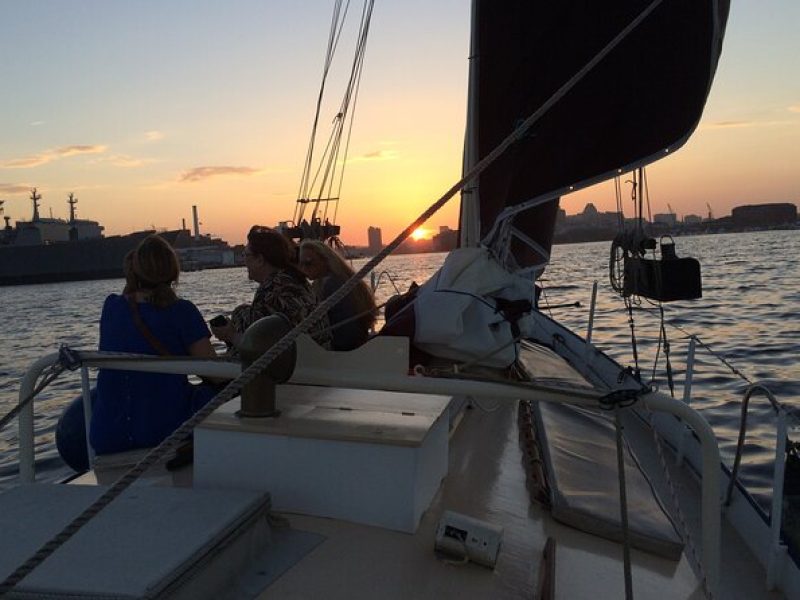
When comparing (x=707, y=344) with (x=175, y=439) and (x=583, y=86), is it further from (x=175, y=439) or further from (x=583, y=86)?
(x=175, y=439)

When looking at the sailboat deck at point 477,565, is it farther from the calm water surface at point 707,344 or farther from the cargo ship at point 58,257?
the cargo ship at point 58,257

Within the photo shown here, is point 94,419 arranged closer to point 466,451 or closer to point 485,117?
point 466,451

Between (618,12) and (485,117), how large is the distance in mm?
1233

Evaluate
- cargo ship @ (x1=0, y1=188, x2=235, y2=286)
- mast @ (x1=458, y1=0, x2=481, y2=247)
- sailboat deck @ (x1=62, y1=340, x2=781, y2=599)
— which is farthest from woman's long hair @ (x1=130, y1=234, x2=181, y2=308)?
cargo ship @ (x1=0, y1=188, x2=235, y2=286)

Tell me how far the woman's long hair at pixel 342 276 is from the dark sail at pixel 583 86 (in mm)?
1078

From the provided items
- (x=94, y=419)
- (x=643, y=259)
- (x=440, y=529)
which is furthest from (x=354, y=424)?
(x=643, y=259)

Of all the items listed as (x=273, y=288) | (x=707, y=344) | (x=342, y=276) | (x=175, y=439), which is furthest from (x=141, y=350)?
(x=707, y=344)

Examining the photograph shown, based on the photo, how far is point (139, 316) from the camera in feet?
10.6

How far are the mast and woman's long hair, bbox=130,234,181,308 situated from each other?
2.51m

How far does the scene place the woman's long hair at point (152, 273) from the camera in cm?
323

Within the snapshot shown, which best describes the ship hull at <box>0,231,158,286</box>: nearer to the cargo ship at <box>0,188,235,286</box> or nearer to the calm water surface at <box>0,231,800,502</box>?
the cargo ship at <box>0,188,235,286</box>

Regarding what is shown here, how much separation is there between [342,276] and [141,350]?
6.22 feet

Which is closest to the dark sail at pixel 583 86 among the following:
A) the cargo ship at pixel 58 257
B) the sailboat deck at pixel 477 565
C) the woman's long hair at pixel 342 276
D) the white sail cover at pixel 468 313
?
the white sail cover at pixel 468 313

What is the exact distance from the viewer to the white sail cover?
13.4 feet
